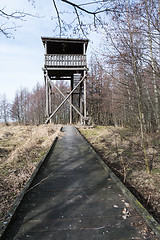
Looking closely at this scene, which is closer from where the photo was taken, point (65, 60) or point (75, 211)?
point (75, 211)

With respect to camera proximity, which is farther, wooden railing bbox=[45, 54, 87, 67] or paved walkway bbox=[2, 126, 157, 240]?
wooden railing bbox=[45, 54, 87, 67]

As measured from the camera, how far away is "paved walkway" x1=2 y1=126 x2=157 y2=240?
156 centimetres

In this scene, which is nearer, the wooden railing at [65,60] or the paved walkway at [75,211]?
the paved walkway at [75,211]

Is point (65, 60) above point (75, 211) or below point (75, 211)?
above

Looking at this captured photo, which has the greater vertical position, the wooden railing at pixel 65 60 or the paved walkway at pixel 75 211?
the wooden railing at pixel 65 60

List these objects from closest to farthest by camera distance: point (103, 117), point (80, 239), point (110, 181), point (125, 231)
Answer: point (80, 239)
point (125, 231)
point (110, 181)
point (103, 117)

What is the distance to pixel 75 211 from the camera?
1.92 meters

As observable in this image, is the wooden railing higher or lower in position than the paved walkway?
higher

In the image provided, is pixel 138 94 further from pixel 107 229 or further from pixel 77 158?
pixel 107 229

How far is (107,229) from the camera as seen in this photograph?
161 centimetres

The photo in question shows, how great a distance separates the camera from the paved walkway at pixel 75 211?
1561 mm

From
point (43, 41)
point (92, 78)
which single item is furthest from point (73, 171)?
point (92, 78)

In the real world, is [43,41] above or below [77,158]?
above

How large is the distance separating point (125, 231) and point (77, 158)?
8.89 ft
